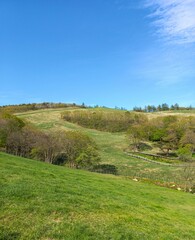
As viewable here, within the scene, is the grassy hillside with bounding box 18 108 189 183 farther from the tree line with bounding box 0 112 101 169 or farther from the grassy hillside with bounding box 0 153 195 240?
the grassy hillside with bounding box 0 153 195 240

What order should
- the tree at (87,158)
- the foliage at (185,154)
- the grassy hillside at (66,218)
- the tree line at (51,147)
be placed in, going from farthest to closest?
1. the foliage at (185,154)
2. the tree line at (51,147)
3. the tree at (87,158)
4. the grassy hillside at (66,218)

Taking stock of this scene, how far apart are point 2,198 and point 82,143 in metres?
58.3

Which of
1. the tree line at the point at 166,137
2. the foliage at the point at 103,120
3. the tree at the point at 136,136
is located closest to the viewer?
the tree line at the point at 166,137

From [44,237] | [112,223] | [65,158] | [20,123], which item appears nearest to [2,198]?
[44,237]

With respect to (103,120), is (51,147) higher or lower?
lower

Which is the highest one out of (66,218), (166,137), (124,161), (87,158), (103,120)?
(103,120)

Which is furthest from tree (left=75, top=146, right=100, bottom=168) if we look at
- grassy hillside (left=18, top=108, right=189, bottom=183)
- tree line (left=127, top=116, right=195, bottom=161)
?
tree line (left=127, top=116, right=195, bottom=161)

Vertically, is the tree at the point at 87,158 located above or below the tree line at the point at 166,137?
below

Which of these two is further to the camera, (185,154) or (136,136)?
(136,136)

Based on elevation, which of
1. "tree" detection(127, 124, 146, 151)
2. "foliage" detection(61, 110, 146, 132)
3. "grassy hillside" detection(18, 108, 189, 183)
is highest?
"foliage" detection(61, 110, 146, 132)

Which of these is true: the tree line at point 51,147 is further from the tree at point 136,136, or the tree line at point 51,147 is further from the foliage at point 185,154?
the tree at point 136,136

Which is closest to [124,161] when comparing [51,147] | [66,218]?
[51,147]

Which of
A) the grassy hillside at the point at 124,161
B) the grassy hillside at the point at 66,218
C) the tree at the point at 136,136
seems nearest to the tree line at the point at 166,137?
the tree at the point at 136,136

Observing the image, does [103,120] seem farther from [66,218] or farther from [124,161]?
[66,218]
